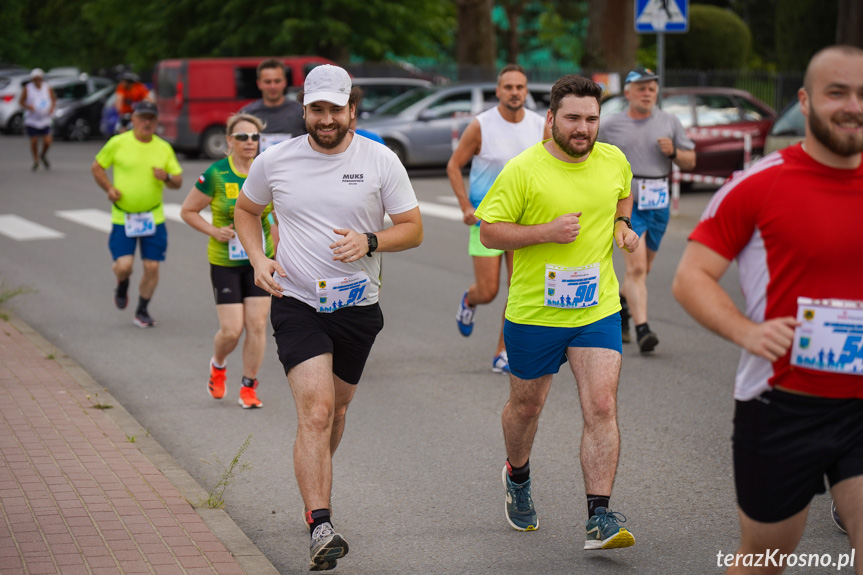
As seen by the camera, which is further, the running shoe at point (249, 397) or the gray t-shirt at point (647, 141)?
the gray t-shirt at point (647, 141)

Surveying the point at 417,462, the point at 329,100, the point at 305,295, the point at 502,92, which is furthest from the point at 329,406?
the point at 502,92

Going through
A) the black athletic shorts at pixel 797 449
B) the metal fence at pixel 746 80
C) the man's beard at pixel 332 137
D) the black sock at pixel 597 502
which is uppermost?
the man's beard at pixel 332 137

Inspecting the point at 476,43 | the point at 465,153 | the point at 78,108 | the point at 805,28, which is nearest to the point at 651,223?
the point at 465,153

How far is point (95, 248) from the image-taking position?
1495cm

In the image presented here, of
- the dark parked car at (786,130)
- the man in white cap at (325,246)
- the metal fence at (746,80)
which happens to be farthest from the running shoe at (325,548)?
the metal fence at (746,80)

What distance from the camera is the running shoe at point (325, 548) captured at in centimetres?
471

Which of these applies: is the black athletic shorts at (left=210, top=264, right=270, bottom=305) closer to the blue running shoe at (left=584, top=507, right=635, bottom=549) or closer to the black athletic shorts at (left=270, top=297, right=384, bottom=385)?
the black athletic shorts at (left=270, top=297, right=384, bottom=385)

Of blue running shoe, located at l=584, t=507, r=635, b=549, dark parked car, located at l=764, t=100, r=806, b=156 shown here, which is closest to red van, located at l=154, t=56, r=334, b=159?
dark parked car, located at l=764, t=100, r=806, b=156

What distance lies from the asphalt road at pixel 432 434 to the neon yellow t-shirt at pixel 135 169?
1076 mm

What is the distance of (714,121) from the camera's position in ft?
66.3

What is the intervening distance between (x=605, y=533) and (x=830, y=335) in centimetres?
172

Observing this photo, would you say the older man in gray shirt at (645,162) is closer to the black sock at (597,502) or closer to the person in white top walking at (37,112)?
the black sock at (597,502)

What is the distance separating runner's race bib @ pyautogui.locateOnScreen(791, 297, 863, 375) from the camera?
346 cm

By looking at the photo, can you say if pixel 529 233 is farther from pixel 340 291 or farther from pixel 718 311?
pixel 718 311
